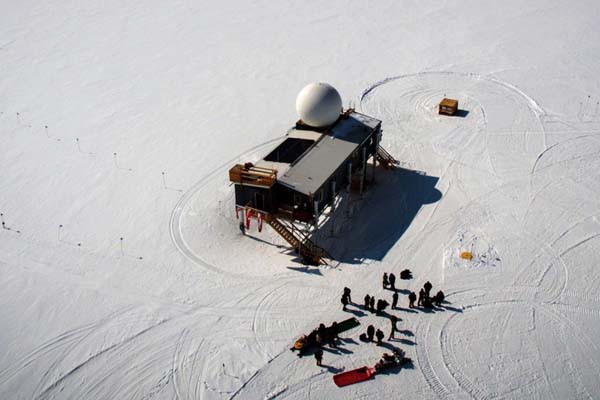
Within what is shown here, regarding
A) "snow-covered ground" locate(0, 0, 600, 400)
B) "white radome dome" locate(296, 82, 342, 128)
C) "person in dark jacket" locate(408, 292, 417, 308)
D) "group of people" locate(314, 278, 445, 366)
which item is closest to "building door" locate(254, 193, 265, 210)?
"snow-covered ground" locate(0, 0, 600, 400)

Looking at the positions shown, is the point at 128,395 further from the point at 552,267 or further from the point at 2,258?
the point at 552,267

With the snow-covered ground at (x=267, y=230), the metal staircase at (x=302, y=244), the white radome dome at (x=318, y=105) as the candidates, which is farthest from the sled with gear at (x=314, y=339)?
the white radome dome at (x=318, y=105)

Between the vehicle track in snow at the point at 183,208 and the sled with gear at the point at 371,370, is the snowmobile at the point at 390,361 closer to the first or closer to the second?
the sled with gear at the point at 371,370

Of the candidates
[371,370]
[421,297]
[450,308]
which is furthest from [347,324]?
[450,308]

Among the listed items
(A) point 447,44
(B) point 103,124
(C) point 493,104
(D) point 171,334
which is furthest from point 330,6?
(D) point 171,334

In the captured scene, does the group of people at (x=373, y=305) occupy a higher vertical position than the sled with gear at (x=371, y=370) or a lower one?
higher

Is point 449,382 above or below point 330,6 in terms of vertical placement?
below
